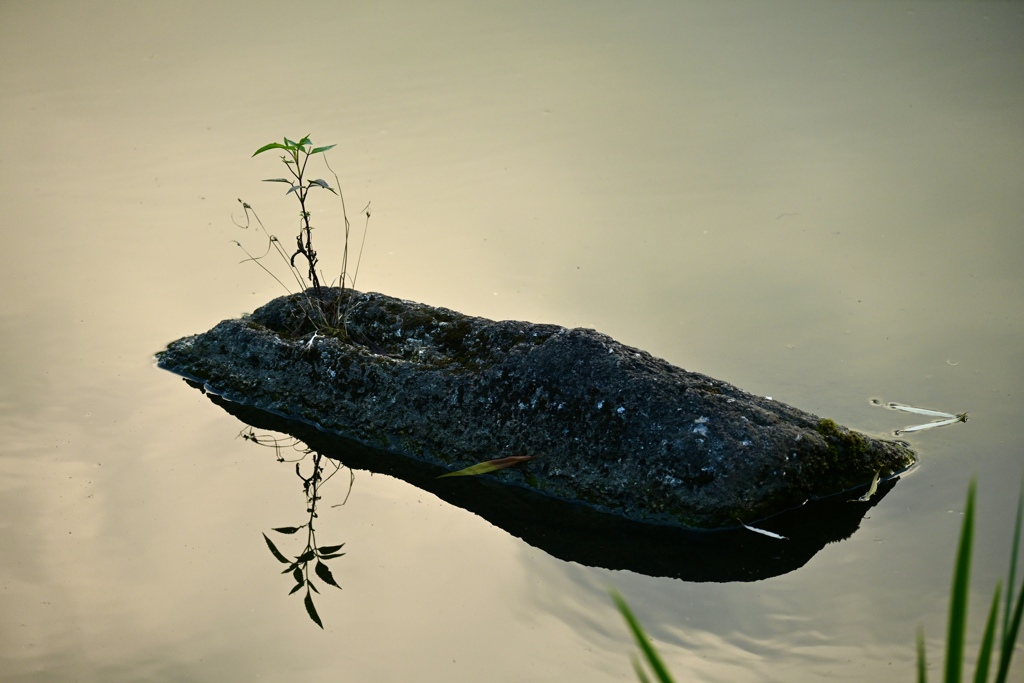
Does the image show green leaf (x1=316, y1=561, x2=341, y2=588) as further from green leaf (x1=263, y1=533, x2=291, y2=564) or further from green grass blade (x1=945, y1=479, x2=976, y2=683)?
green grass blade (x1=945, y1=479, x2=976, y2=683)

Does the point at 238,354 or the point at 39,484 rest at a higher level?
the point at 238,354

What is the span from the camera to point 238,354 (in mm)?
4652

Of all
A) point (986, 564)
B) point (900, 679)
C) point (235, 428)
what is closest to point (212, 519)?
point (235, 428)

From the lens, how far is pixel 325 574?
348cm

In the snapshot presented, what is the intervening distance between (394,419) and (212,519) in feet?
2.87

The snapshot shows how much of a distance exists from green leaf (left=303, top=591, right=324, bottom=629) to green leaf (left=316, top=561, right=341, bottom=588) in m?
0.09

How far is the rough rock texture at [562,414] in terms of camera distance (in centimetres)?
359

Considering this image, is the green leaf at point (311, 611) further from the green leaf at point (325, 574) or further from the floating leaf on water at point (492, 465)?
the floating leaf on water at point (492, 465)

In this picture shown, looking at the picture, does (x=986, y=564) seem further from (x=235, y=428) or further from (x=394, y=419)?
(x=235, y=428)

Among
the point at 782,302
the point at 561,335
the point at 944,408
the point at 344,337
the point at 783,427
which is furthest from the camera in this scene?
the point at 782,302

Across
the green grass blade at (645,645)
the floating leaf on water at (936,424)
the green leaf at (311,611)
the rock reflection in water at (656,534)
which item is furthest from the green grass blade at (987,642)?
the floating leaf on water at (936,424)

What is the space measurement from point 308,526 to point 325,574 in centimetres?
32

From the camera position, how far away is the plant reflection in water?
135 inches

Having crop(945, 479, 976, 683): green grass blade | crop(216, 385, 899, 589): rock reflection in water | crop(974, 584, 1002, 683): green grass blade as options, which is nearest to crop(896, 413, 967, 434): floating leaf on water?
crop(216, 385, 899, 589): rock reflection in water
